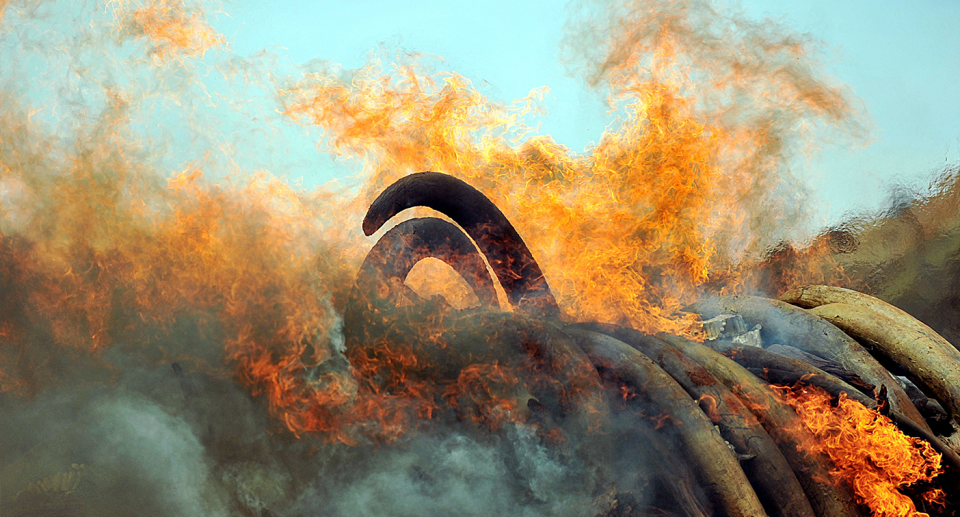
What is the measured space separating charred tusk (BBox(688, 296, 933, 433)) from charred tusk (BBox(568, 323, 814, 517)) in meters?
1.71

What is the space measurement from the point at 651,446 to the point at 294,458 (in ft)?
5.66

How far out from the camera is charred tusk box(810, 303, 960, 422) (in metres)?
4.28

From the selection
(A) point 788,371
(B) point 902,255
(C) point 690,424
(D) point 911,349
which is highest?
(B) point 902,255

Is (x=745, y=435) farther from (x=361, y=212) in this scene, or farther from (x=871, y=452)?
(x=361, y=212)

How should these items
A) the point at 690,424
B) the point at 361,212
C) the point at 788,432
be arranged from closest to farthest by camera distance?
the point at 690,424 → the point at 788,432 → the point at 361,212

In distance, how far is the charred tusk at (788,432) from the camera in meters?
2.80

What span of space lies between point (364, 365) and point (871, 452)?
276 cm

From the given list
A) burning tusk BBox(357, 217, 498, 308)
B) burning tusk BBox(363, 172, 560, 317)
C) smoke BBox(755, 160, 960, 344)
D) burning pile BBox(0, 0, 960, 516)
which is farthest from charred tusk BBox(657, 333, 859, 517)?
smoke BBox(755, 160, 960, 344)

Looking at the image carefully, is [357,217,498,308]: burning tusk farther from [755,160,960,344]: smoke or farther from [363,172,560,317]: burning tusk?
[755,160,960,344]: smoke

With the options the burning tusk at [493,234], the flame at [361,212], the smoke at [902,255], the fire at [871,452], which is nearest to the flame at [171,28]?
the flame at [361,212]

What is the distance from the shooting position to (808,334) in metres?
4.59

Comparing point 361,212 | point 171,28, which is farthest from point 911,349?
point 171,28

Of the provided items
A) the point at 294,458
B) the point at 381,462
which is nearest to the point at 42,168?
the point at 294,458

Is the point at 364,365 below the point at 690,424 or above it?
below
